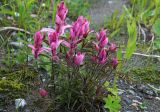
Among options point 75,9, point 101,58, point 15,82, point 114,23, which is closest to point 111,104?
point 101,58

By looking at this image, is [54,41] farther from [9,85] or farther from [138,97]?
[138,97]

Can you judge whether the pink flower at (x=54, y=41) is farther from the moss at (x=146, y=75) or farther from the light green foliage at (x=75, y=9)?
the light green foliage at (x=75, y=9)

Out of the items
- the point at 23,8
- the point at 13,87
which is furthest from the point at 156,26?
the point at 13,87

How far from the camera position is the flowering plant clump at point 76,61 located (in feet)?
6.95

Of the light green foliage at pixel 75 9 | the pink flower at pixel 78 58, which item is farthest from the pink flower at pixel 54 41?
the light green foliage at pixel 75 9

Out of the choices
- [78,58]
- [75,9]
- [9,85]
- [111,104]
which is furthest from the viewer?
[75,9]

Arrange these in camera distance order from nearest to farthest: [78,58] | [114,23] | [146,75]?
[78,58]
[146,75]
[114,23]

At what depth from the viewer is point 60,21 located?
2.12 metres

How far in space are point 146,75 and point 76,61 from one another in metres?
0.93

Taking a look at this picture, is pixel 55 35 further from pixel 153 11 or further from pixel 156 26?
pixel 153 11

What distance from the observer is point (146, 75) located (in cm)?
287

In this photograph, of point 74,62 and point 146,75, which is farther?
point 146,75

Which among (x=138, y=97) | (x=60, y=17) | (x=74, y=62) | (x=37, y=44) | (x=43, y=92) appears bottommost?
(x=138, y=97)

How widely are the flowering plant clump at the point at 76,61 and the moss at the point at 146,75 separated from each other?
584 mm
